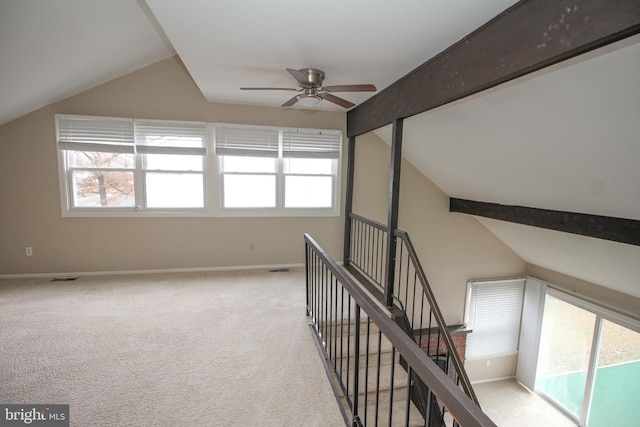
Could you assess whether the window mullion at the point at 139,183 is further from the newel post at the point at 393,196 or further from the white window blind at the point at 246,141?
the newel post at the point at 393,196

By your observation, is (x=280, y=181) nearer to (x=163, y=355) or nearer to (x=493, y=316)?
(x=163, y=355)

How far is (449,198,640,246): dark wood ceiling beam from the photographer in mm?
2755

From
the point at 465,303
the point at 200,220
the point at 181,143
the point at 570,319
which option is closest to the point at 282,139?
the point at 181,143

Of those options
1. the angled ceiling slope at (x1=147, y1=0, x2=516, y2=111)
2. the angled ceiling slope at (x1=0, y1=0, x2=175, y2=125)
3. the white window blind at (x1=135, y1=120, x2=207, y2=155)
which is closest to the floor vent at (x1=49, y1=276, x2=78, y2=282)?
the white window blind at (x1=135, y1=120, x2=207, y2=155)

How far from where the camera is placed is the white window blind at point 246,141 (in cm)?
432

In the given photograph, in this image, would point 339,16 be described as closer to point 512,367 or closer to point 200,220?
point 200,220

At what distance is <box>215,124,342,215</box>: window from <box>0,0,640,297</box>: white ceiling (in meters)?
0.64

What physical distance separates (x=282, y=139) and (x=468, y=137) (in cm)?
258

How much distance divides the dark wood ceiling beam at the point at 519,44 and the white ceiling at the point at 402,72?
4.5 inches

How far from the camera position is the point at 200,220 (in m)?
4.41

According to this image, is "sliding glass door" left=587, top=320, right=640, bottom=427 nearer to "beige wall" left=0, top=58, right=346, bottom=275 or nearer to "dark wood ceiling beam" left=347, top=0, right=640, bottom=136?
"dark wood ceiling beam" left=347, top=0, right=640, bottom=136

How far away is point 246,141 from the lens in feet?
14.5

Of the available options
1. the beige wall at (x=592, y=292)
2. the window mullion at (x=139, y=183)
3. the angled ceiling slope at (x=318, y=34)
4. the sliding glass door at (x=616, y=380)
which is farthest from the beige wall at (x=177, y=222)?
the sliding glass door at (x=616, y=380)

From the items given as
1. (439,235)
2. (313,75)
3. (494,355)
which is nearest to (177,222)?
(313,75)
